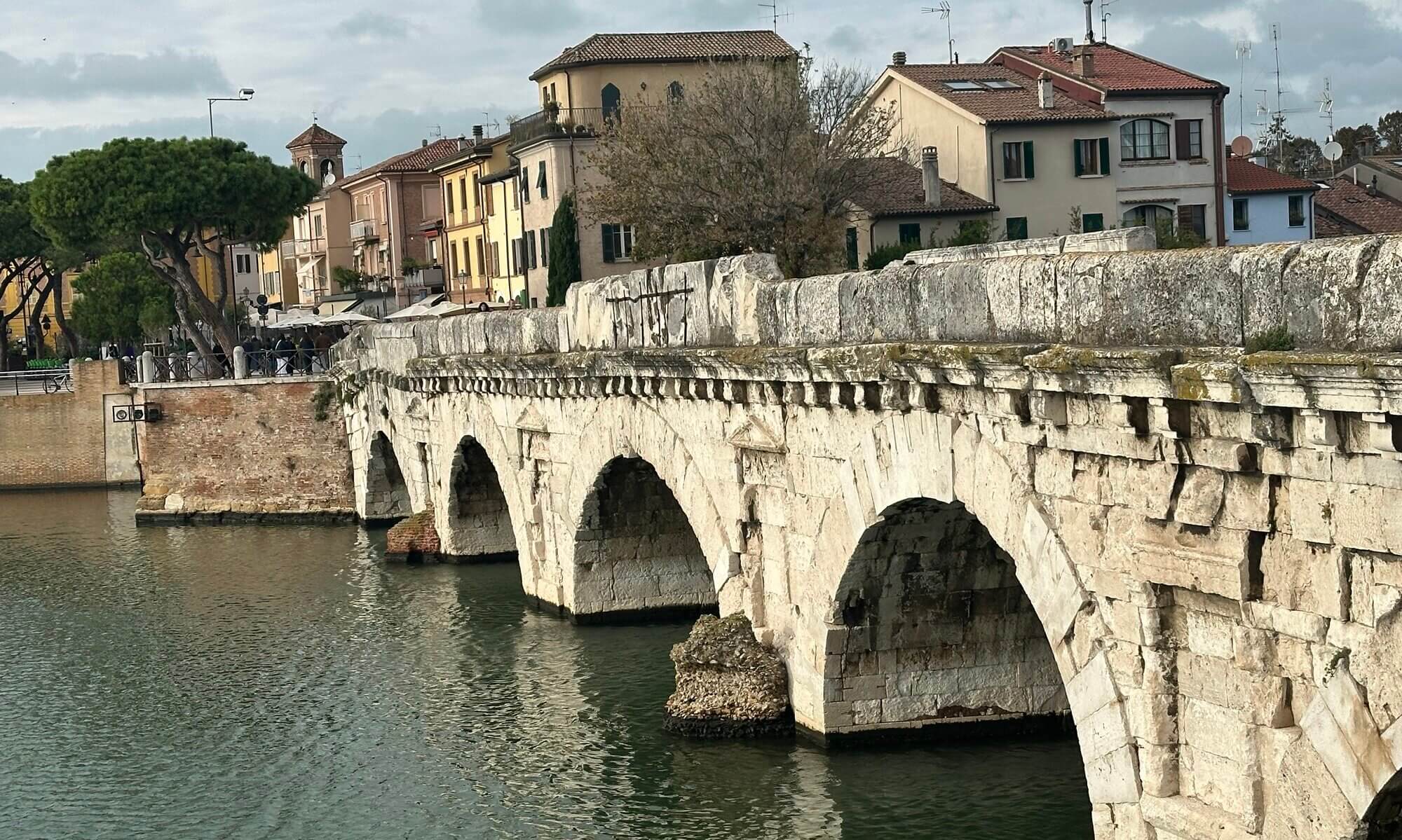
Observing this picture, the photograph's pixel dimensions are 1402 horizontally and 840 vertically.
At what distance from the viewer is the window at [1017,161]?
43469 mm

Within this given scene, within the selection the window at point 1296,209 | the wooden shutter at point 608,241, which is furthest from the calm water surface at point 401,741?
the window at point 1296,209

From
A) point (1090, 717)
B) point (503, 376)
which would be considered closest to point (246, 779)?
point (503, 376)

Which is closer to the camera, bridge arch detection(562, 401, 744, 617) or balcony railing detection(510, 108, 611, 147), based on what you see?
bridge arch detection(562, 401, 744, 617)

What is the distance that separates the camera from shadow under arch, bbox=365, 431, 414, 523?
121 ft

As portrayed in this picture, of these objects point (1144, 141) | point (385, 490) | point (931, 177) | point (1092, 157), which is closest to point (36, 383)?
point (385, 490)

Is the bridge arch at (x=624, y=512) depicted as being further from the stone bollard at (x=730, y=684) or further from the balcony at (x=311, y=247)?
the balcony at (x=311, y=247)

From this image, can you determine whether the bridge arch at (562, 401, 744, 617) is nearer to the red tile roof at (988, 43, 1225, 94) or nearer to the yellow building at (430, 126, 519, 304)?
the red tile roof at (988, 43, 1225, 94)

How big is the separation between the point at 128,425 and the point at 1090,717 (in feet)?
143

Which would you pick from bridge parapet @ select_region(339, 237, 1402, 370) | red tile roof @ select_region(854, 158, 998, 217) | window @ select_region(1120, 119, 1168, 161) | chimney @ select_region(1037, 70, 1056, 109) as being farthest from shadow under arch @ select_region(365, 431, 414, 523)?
window @ select_region(1120, 119, 1168, 161)

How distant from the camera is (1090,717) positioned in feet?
34.3

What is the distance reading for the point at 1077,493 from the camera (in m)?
10.5

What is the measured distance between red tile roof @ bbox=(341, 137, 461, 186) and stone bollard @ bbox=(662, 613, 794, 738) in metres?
56.0

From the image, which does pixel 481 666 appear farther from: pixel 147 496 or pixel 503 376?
pixel 147 496

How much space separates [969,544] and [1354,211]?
4058 cm
